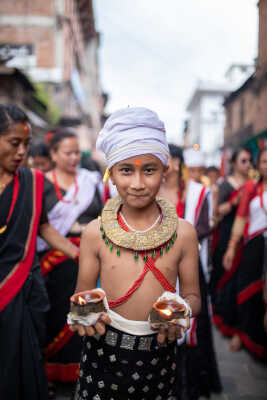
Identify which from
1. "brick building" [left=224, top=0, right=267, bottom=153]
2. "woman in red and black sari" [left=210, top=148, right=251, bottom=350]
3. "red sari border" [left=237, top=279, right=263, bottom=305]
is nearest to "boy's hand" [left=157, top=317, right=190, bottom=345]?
"brick building" [left=224, top=0, right=267, bottom=153]

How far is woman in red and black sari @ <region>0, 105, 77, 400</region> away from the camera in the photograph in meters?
2.40

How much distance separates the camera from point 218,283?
18.1 feet

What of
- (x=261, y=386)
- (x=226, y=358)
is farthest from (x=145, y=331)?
(x=226, y=358)

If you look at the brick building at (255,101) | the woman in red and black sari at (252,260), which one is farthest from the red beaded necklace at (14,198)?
the woman in red and black sari at (252,260)

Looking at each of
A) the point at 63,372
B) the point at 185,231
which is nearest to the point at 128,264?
the point at 185,231

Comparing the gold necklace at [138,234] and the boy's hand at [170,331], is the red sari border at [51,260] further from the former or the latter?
the boy's hand at [170,331]

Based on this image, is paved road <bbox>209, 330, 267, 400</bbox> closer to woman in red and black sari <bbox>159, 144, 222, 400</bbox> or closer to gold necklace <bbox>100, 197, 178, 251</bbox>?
woman in red and black sari <bbox>159, 144, 222, 400</bbox>

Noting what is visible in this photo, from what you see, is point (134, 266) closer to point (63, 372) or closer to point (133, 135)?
point (133, 135)

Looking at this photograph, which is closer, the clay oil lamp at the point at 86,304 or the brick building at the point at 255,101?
the clay oil lamp at the point at 86,304

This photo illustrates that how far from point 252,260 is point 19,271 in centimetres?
283

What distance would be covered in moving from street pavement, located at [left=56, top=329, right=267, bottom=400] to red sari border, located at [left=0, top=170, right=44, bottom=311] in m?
1.47

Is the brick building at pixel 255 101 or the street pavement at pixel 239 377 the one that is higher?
the brick building at pixel 255 101

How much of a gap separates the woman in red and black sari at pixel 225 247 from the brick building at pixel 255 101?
125 centimetres

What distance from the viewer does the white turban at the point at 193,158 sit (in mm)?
4969
